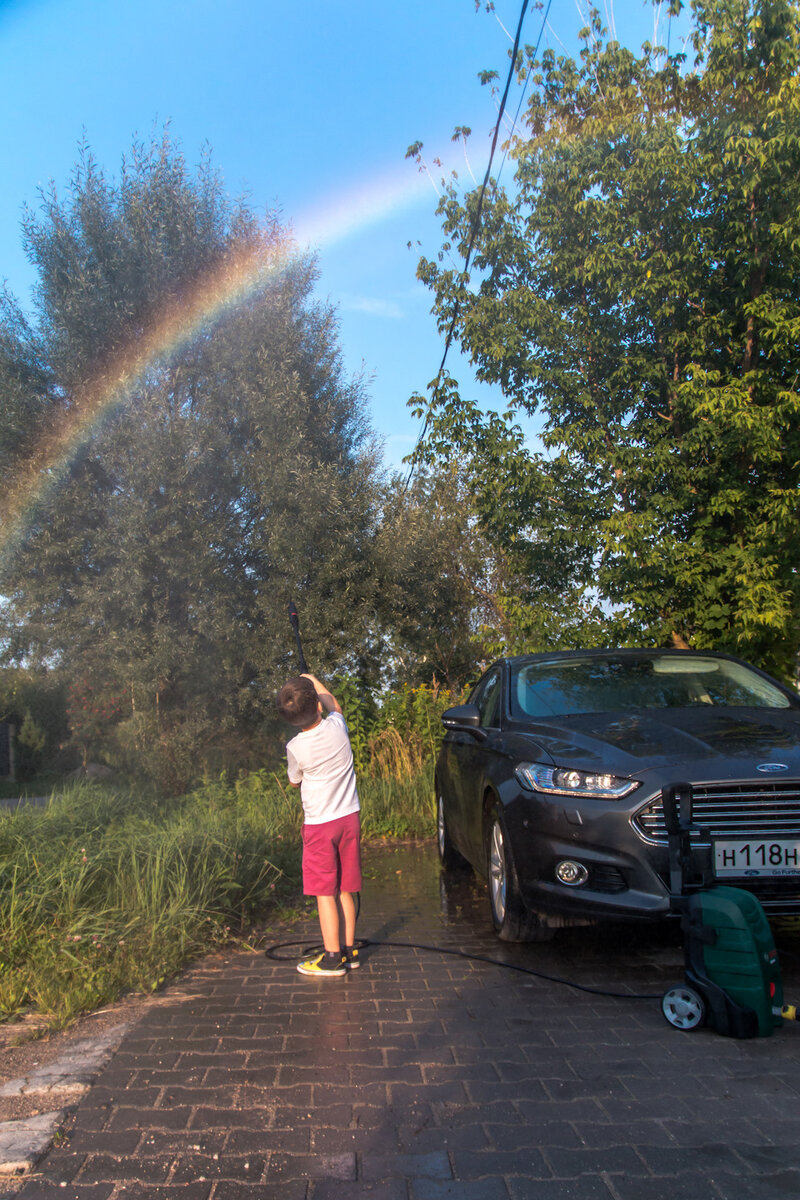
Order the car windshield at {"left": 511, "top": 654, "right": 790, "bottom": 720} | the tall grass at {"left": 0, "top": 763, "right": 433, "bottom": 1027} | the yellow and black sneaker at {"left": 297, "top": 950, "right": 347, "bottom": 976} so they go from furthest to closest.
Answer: the car windshield at {"left": 511, "top": 654, "right": 790, "bottom": 720}, the yellow and black sneaker at {"left": 297, "top": 950, "right": 347, "bottom": 976}, the tall grass at {"left": 0, "top": 763, "right": 433, "bottom": 1027}

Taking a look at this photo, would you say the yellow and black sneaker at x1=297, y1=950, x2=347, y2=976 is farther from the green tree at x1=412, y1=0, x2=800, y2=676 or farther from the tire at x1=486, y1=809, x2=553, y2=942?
the green tree at x1=412, y1=0, x2=800, y2=676

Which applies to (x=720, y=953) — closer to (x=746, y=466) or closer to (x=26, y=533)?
(x=746, y=466)

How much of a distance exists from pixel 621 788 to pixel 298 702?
1.60m

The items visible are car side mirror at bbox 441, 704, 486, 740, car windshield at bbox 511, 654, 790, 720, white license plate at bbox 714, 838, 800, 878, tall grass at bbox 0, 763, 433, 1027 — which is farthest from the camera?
car side mirror at bbox 441, 704, 486, 740

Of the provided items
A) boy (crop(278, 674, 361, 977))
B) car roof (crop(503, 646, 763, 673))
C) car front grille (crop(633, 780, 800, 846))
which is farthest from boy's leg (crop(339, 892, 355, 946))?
car roof (crop(503, 646, 763, 673))

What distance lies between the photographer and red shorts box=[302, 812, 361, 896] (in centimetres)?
458

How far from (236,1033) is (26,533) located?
8.72 metres

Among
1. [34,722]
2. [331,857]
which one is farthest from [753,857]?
[34,722]

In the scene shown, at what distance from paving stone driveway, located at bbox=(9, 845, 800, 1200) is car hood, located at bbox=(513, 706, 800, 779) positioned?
3.31 feet

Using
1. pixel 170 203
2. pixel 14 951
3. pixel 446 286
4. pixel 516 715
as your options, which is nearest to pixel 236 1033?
pixel 14 951

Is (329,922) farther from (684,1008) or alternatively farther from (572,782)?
(684,1008)

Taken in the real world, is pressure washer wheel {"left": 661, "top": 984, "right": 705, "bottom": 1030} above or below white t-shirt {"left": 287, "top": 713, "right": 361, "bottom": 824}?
below

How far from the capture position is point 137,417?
11031 millimetres

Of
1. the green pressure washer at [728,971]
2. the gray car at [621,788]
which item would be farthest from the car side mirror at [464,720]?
the green pressure washer at [728,971]
